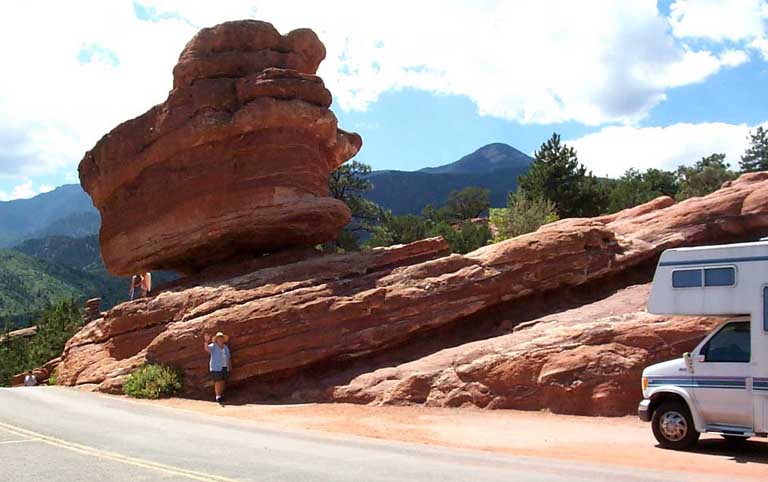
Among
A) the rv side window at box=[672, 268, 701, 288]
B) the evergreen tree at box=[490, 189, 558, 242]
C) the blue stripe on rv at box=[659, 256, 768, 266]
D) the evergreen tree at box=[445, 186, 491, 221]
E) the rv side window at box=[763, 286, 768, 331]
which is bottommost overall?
the rv side window at box=[763, 286, 768, 331]

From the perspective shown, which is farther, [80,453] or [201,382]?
[201,382]

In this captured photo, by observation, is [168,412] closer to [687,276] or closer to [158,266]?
[158,266]

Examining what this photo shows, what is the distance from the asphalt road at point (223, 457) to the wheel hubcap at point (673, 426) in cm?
222

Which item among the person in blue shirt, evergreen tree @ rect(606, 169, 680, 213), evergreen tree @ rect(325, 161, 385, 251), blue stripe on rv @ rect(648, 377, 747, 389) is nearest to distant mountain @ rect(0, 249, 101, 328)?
evergreen tree @ rect(325, 161, 385, 251)

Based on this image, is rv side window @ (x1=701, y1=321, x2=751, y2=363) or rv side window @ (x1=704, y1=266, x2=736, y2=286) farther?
rv side window @ (x1=704, y1=266, x2=736, y2=286)

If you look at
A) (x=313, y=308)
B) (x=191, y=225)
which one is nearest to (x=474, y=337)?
(x=313, y=308)

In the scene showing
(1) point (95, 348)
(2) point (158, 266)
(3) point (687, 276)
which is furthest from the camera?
(2) point (158, 266)

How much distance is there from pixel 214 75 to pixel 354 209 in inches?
1403

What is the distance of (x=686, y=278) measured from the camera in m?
11.8

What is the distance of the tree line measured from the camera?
4080cm

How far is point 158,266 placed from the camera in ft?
80.9

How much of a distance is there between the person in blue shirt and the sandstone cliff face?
564mm

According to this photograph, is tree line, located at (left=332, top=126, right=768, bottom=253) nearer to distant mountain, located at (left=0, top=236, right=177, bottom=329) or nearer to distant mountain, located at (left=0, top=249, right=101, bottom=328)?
distant mountain, located at (left=0, top=236, right=177, bottom=329)

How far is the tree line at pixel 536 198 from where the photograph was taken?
4080 centimetres
